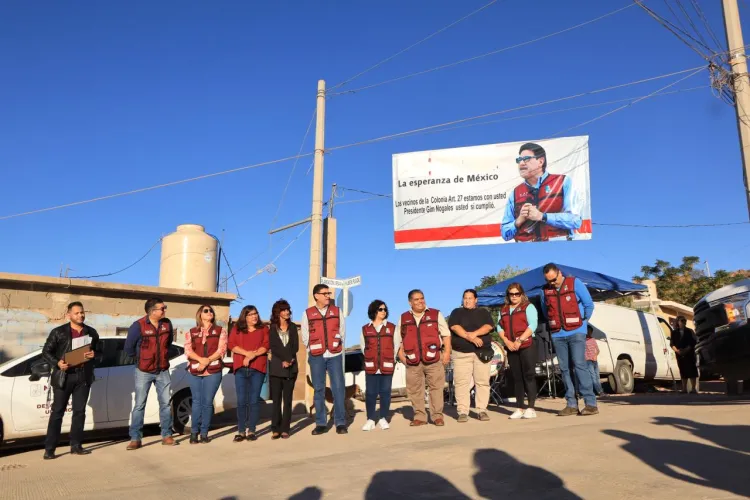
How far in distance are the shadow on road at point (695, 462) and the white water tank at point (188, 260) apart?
14747 millimetres

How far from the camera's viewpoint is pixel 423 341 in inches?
324

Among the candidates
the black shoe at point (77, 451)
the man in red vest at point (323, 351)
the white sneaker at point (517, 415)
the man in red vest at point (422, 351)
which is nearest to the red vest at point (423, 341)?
the man in red vest at point (422, 351)

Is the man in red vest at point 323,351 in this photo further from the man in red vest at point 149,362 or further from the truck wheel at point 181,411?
the truck wheel at point 181,411

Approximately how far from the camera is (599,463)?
179 inches

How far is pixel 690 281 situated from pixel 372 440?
3494 cm

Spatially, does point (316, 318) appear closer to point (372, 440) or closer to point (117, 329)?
point (372, 440)

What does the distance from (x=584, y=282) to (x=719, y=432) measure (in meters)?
6.87

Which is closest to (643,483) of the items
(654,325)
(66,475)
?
(66,475)

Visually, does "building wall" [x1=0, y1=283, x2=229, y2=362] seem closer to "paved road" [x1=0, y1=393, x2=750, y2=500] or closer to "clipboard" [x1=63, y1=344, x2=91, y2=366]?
"paved road" [x1=0, y1=393, x2=750, y2=500]

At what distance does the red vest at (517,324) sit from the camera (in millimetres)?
8391

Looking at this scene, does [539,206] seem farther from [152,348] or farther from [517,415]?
[152,348]

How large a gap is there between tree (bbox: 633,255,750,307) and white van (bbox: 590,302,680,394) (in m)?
21.8

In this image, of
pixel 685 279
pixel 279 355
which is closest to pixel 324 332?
pixel 279 355

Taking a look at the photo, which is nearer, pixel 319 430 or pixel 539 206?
pixel 319 430
